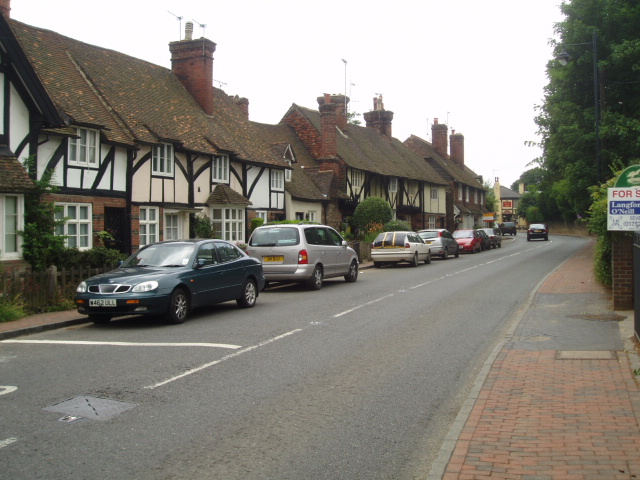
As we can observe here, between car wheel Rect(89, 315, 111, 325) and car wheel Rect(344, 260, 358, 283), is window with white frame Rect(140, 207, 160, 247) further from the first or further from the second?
car wheel Rect(89, 315, 111, 325)

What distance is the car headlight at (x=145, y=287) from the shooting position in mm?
11131

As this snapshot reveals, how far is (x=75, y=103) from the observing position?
811 inches

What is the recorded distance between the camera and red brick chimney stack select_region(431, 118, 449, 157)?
2522 inches

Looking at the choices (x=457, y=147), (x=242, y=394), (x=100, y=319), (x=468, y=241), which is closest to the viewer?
(x=242, y=394)

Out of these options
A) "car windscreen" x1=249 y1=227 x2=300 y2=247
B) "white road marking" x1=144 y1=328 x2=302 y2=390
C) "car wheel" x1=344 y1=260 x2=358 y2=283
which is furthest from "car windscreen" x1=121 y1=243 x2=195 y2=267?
"car wheel" x1=344 y1=260 x2=358 y2=283

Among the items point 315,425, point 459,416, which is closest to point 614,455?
point 459,416

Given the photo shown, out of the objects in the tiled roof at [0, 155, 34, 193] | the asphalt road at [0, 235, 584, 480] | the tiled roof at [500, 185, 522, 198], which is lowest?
the asphalt road at [0, 235, 584, 480]

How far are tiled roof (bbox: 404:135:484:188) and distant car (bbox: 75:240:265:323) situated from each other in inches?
1876

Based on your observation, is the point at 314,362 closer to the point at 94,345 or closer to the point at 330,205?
the point at 94,345

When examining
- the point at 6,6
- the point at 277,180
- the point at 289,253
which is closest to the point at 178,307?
the point at 289,253

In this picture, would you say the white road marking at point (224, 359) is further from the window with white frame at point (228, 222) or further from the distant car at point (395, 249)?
the distant car at point (395, 249)

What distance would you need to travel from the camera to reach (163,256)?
12.6 m

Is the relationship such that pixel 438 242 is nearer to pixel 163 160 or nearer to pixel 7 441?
pixel 163 160

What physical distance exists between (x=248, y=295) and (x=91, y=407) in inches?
311
